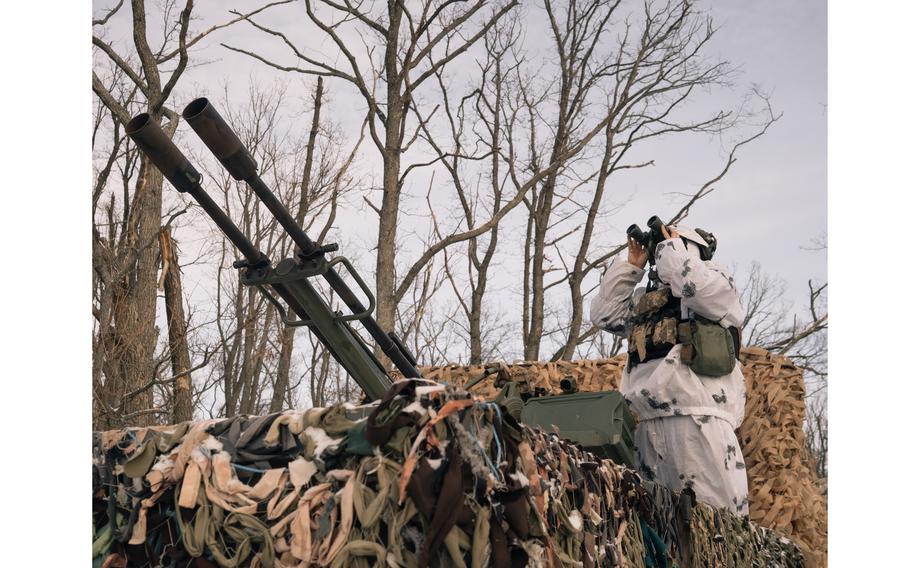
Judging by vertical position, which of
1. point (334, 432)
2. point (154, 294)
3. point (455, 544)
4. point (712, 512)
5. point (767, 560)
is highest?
point (154, 294)

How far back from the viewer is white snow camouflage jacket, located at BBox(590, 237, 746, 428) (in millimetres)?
3635

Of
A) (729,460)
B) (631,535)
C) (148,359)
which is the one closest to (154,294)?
(148,359)

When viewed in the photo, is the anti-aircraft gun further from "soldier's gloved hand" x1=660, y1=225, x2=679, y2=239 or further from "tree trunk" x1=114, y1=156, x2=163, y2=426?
"tree trunk" x1=114, y1=156, x2=163, y2=426

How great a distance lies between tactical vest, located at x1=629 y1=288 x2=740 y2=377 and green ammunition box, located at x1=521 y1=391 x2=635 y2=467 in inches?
13.7

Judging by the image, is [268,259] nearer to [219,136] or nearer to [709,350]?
[219,136]

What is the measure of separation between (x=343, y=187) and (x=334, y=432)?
10.6 metres

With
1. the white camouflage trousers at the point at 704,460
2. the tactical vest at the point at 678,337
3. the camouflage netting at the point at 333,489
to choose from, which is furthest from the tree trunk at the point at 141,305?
the camouflage netting at the point at 333,489

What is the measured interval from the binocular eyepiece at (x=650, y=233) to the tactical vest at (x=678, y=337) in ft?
0.76

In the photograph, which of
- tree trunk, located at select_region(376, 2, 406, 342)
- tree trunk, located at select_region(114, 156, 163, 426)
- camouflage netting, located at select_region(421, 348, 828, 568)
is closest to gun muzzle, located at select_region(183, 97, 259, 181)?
camouflage netting, located at select_region(421, 348, 828, 568)

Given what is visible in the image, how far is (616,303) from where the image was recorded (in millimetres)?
4094

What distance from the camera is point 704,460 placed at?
147 inches

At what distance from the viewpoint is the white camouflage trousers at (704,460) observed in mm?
3711

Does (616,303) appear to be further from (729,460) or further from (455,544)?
(455,544)

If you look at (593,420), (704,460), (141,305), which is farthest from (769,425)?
(141,305)
